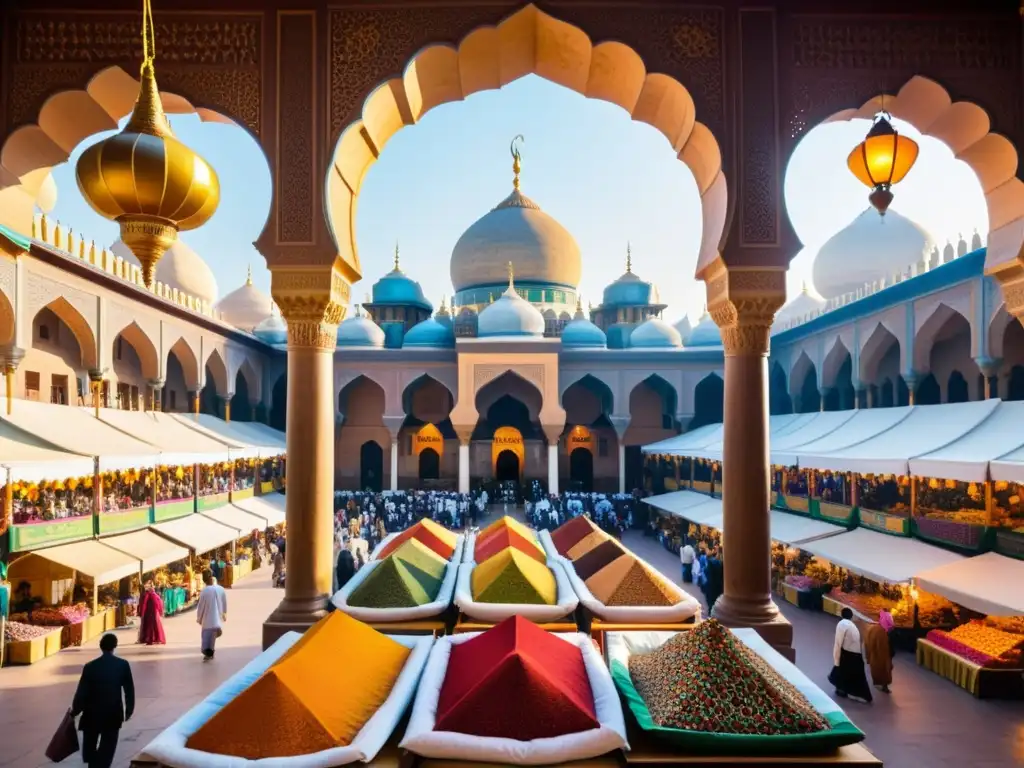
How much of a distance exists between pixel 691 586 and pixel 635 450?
13512 millimetres

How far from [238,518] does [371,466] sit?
422 inches

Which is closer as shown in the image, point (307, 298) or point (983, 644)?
point (307, 298)

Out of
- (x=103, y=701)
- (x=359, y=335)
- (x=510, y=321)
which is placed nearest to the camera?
(x=103, y=701)

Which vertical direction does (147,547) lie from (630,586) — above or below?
below

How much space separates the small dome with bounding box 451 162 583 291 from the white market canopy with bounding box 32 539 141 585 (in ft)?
66.3

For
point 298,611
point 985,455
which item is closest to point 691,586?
point 985,455

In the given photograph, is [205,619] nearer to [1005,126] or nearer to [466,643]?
[466,643]

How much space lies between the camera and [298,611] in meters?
5.55

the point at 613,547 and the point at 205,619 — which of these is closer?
the point at 613,547

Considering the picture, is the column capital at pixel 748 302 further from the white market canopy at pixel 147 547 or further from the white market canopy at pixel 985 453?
the white market canopy at pixel 147 547

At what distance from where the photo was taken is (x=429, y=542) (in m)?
8.77

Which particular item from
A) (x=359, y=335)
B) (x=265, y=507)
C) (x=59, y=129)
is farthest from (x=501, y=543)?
(x=359, y=335)

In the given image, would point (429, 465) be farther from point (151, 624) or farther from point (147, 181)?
point (147, 181)

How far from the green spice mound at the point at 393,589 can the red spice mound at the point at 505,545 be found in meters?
1.22
